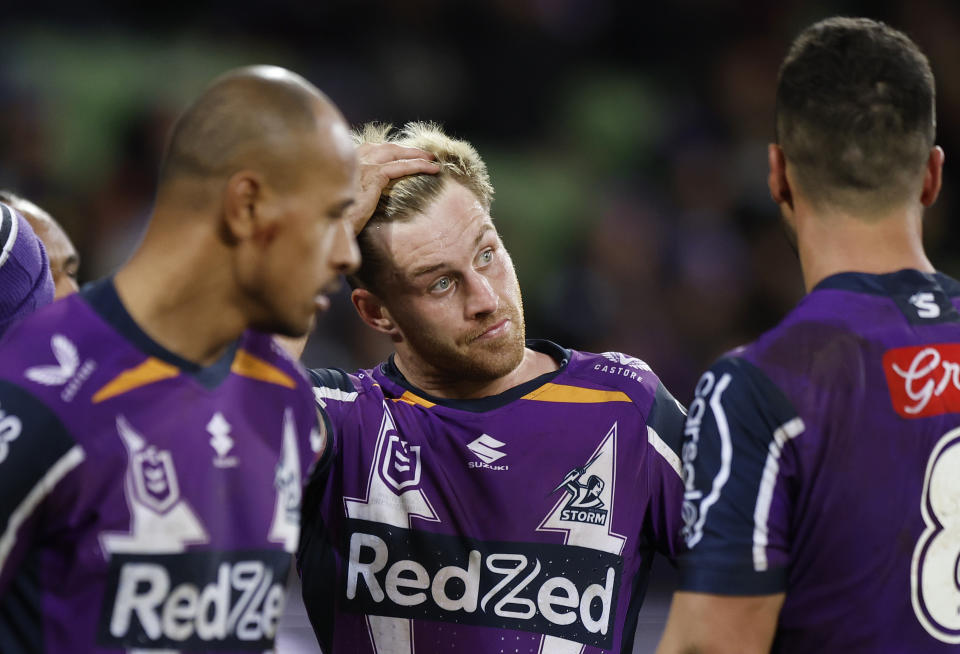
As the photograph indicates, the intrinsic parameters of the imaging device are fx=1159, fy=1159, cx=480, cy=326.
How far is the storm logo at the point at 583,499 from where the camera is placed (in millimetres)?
2988

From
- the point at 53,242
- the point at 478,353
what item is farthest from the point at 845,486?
the point at 53,242

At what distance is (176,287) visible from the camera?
2170 millimetres

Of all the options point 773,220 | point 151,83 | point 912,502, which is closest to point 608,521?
point 912,502

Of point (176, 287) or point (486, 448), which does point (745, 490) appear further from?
point (176, 287)

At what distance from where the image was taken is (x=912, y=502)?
222 centimetres

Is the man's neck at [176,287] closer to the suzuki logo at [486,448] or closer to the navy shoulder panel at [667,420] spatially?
the suzuki logo at [486,448]

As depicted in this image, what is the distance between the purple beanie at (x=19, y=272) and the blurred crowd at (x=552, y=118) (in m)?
4.15

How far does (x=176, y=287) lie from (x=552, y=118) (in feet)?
22.5

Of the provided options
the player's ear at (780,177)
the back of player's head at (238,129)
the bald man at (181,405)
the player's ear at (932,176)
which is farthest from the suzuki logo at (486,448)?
the player's ear at (932,176)

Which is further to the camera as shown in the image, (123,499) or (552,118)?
(552,118)

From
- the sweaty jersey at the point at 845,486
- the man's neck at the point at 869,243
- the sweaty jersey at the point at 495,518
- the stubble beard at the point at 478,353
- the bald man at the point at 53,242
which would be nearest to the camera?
the sweaty jersey at the point at 845,486

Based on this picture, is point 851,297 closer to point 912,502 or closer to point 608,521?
point 912,502

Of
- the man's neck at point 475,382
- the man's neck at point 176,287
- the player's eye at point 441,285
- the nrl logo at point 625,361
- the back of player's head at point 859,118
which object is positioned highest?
the back of player's head at point 859,118

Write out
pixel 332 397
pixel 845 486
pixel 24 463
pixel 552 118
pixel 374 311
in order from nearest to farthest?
pixel 24 463 → pixel 845 486 → pixel 332 397 → pixel 374 311 → pixel 552 118
